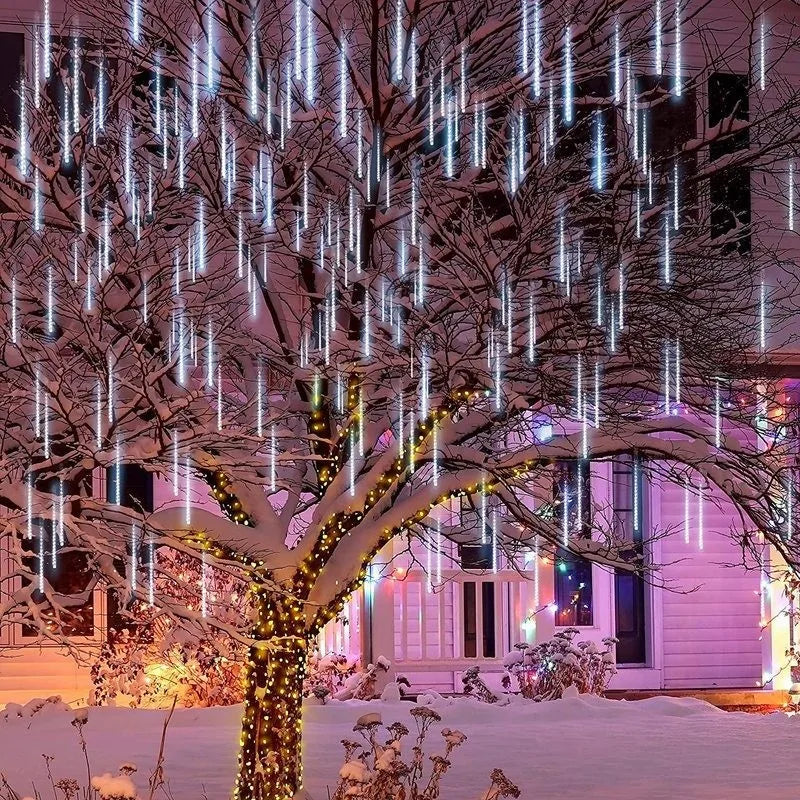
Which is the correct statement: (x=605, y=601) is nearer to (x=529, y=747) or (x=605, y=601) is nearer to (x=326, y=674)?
(x=326, y=674)

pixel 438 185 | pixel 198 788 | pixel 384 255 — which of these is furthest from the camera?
pixel 198 788

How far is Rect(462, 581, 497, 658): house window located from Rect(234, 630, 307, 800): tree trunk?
705cm

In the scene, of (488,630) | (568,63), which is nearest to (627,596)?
(488,630)

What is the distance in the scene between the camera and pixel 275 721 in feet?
23.7

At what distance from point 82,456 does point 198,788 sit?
376 centimetres

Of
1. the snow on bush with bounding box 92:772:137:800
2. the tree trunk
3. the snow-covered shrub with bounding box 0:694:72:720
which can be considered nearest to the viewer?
the snow on bush with bounding box 92:772:137:800

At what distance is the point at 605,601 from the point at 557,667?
2.08m

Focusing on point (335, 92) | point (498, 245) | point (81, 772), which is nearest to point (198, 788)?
point (81, 772)

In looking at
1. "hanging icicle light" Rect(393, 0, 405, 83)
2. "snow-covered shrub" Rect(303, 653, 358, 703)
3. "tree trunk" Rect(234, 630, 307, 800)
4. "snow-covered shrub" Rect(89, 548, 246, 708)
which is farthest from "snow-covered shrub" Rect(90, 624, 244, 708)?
"hanging icicle light" Rect(393, 0, 405, 83)

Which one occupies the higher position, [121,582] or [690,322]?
[690,322]

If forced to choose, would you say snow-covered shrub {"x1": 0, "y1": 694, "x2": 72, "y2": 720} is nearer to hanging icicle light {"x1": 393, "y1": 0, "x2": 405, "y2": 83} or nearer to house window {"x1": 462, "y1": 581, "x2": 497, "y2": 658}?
house window {"x1": 462, "y1": 581, "x2": 497, "y2": 658}

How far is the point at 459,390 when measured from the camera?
695cm

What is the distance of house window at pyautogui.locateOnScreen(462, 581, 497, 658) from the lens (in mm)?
14408

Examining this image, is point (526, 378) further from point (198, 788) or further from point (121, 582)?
point (198, 788)
